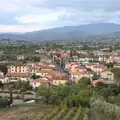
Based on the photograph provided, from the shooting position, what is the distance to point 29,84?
167 ft

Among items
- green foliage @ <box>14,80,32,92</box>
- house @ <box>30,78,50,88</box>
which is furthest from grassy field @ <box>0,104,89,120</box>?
house @ <box>30,78,50,88</box>

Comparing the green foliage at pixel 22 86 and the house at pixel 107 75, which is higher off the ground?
the green foliage at pixel 22 86

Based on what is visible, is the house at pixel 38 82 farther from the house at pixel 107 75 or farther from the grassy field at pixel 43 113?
the grassy field at pixel 43 113

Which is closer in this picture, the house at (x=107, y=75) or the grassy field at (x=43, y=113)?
the grassy field at (x=43, y=113)

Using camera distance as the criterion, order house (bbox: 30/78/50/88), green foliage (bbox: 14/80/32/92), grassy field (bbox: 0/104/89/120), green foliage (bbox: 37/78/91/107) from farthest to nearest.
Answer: house (bbox: 30/78/50/88) < green foliage (bbox: 14/80/32/92) < green foliage (bbox: 37/78/91/107) < grassy field (bbox: 0/104/89/120)

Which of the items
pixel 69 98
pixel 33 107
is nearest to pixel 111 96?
pixel 69 98

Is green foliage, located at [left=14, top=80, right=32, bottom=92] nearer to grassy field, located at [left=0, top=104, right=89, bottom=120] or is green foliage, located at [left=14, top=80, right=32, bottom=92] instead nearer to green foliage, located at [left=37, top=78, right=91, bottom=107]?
green foliage, located at [left=37, top=78, right=91, bottom=107]

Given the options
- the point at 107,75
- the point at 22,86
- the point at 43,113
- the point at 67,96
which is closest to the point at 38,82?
the point at 22,86

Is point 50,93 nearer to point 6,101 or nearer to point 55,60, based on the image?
point 6,101

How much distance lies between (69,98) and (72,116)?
5.09m

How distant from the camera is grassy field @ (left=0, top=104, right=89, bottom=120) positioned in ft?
99.2

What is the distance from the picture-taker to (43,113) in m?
32.4

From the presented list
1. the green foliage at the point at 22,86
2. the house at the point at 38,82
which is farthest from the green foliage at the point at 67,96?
the house at the point at 38,82

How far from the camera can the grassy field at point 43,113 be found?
30236 mm
